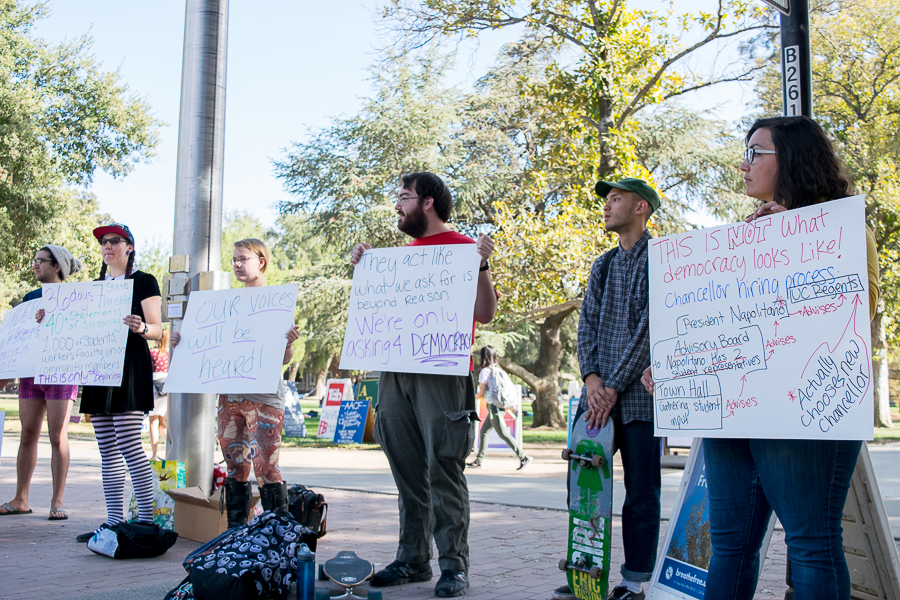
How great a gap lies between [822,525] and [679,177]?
73.8 ft

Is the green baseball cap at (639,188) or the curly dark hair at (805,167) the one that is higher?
the green baseball cap at (639,188)

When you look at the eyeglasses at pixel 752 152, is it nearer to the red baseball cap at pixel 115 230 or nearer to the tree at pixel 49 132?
the red baseball cap at pixel 115 230

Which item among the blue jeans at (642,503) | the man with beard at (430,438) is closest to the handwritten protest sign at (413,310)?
the man with beard at (430,438)

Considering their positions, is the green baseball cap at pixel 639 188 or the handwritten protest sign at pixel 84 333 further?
the handwritten protest sign at pixel 84 333

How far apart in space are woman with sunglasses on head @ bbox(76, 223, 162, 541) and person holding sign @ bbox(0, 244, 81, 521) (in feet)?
3.03

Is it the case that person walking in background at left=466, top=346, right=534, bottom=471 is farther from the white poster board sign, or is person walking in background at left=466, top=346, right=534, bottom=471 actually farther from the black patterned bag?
the black patterned bag

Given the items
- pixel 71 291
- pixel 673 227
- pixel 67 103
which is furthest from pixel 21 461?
pixel 673 227

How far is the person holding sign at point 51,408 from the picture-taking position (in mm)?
5984

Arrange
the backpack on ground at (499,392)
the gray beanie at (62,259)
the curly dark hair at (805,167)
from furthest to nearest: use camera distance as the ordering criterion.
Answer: the backpack on ground at (499,392)
the gray beanie at (62,259)
the curly dark hair at (805,167)

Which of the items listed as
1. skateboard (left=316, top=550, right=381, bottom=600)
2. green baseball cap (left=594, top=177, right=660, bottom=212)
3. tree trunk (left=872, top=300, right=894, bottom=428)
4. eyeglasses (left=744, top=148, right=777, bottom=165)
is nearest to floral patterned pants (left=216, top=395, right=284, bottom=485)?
skateboard (left=316, top=550, right=381, bottom=600)

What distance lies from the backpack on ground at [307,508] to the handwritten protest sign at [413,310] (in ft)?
4.12

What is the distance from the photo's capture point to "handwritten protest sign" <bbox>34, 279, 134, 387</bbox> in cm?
510

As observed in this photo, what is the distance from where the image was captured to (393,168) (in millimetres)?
24734

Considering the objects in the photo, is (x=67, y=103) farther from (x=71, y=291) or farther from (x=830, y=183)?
(x=830, y=183)
